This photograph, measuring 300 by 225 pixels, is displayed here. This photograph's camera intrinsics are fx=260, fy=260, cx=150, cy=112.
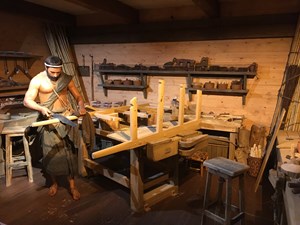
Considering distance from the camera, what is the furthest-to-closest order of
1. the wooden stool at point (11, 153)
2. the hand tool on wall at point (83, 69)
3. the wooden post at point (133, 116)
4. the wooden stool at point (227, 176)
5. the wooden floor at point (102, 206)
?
1. the hand tool on wall at point (83, 69)
2. the wooden stool at point (11, 153)
3. the wooden floor at point (102, 206)
4. the wooden post at point (133, 116)
5. the wooden stool at point (227, 176)

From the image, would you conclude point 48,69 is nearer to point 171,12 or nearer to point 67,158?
point 67,158

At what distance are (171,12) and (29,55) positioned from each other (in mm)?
2563

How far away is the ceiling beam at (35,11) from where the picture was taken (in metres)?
4.03

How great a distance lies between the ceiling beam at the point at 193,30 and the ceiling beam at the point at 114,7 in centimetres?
20

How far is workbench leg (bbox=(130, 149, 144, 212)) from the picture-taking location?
269 cm

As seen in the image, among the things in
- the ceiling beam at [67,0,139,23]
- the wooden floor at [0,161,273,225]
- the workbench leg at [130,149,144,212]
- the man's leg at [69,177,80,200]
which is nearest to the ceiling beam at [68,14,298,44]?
the ceiling beam at [67,0,139,23]

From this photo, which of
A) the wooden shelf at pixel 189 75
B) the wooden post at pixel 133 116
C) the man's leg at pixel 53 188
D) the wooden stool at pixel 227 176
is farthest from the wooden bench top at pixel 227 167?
the man's leg at pixel 53 188

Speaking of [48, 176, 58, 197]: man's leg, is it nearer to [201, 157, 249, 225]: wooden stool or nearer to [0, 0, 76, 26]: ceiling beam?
[201, 157, 249, 225]: wooden stool

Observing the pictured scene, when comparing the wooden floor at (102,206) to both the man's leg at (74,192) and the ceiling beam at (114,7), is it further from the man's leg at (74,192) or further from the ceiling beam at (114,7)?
the ceiling beam at (114,7)

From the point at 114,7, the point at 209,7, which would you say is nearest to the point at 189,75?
the point at 209,7

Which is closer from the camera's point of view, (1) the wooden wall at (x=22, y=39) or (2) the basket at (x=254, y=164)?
(2) the basket at (x=254, y=164)

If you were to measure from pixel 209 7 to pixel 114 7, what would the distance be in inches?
57.5

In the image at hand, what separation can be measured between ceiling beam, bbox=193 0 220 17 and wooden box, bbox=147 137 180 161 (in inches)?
71.8

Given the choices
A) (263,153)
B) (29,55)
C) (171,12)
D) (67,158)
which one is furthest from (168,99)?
(29,55)
